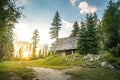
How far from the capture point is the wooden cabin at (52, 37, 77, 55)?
45.1m

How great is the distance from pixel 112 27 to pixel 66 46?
20.7 m

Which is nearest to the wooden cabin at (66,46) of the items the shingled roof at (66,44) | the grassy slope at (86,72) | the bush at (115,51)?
the shingled roof at (66,44)

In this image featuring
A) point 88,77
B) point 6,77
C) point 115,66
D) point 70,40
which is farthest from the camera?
point 70,40

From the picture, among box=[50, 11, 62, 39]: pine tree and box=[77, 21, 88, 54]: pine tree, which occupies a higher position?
box=[50, 11, 62, 39]: pine tree

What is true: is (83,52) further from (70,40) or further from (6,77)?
(6,77)

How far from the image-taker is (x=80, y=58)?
31094 millimetres

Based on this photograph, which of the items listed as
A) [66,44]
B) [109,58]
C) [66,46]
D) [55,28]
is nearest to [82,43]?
[109,58]

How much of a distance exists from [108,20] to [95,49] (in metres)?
8.50

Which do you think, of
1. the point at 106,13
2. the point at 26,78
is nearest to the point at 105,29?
the point at 106,13

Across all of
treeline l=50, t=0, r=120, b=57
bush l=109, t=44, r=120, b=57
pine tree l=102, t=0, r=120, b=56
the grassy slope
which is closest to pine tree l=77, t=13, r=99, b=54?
treeline l=50, t=0, r=120, b=57

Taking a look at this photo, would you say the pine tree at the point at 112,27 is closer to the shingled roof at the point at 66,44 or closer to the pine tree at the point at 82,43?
the pine tree at the point at 82,43

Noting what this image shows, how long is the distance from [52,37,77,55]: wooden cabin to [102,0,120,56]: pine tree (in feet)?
54.1

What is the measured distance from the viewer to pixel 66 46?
47.0m

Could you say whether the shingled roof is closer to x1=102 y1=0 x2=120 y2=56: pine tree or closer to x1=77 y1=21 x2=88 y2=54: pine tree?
x1=77 y1=21 x2=88 y2=54: pine tree
